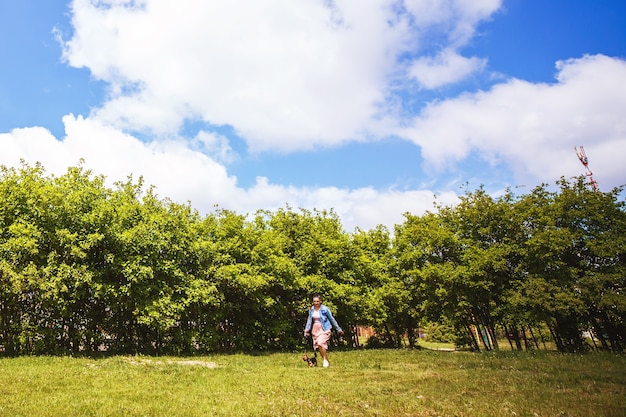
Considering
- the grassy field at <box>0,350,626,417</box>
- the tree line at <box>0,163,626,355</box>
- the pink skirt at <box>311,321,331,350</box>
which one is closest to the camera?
the grassy field at <box>0,350,626,417</box>

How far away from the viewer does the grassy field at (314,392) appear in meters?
7.65

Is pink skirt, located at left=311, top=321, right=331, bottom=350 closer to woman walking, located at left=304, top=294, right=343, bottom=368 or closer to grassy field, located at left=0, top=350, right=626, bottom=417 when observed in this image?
woman walking, located at left=304, top=294, right=343, bottom=368

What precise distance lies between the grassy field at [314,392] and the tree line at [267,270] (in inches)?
298

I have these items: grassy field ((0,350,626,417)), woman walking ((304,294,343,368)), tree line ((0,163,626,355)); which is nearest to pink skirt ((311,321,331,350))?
woman walking ((304,294,343,368))

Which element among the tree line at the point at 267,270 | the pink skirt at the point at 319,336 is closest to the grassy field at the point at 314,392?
the pink skirt at the point at 319,336

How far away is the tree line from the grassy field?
7.58m

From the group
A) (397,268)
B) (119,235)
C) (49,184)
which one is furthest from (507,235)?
(49,184)

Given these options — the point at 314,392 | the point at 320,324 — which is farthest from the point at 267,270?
the point at 314,392

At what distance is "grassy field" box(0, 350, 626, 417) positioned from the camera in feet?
25.1

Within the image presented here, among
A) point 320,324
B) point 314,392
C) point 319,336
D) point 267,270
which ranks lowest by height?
point 314,392

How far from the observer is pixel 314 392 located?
9.41 m

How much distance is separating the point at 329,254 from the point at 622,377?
67.7ft

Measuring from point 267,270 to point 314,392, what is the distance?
56.5 feet

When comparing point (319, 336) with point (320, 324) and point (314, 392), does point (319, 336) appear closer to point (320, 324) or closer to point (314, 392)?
point (320, 324)
